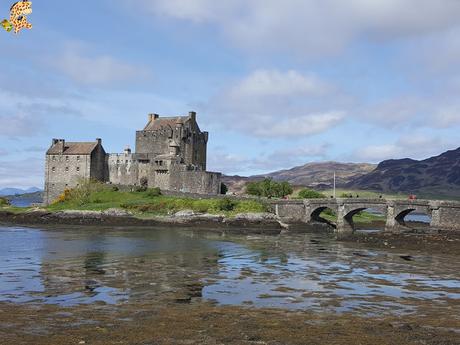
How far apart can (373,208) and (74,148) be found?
5150 cm

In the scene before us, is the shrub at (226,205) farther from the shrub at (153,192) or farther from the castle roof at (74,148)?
the castle roof at (74,148)

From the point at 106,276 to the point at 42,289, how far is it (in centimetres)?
437

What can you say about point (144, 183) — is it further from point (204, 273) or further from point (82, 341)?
point (82, 341)

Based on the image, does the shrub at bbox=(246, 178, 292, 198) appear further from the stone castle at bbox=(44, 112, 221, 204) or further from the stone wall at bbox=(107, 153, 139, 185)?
the stone wall at bbox=(107, 153, 139, 185)

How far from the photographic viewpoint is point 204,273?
1102 inches

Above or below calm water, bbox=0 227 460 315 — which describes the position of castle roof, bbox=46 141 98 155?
above

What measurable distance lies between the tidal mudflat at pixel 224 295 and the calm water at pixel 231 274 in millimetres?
66

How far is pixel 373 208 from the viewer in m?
68.0

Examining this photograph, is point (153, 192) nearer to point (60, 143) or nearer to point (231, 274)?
point (60, 143)

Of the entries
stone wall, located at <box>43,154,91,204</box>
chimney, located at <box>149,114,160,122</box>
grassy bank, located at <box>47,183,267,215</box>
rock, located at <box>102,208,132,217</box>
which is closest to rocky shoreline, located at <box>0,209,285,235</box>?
rock, located at <box>102,208,132,217</box>

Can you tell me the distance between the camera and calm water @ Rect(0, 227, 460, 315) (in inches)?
818

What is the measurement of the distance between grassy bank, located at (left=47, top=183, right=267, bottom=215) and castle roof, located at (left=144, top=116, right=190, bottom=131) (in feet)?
46.4

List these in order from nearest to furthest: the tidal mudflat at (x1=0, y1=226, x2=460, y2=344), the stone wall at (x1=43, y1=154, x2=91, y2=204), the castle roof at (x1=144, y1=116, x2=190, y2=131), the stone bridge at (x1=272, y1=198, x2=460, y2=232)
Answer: the tidal mudflat at (x1=0, y1=226, x2=460, y2=344), the stone bridge at (x1=272, y1=198, x2=460, y2=232), the stone wall at (x1=43, y1=154, x2=91, y2=204), the castle roof at (x1=144, y1=116, x2=190, y2=131)

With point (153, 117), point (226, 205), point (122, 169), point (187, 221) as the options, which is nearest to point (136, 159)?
point (122, 169)
